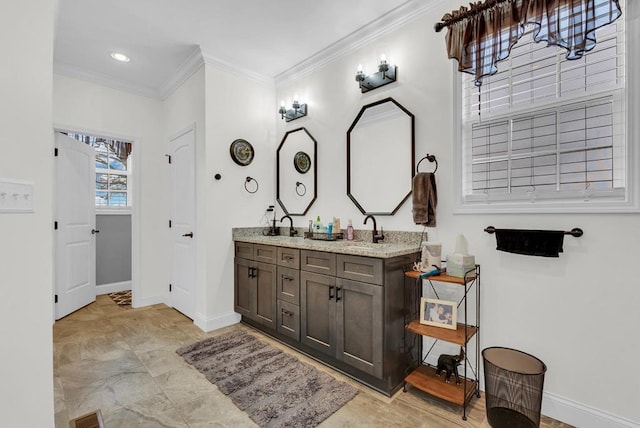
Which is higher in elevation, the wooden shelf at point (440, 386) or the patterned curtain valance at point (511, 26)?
the patterned curtain valance at point (511, 26)

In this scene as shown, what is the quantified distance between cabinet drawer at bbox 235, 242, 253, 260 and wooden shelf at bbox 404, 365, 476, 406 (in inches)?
72.8

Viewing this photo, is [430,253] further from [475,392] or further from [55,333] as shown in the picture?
[55,333]

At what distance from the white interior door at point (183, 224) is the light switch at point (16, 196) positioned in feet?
7.39

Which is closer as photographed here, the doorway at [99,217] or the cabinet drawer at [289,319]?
the cabinet drawer at [289,319]

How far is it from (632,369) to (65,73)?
18.0 feet

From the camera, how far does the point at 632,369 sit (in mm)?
1577

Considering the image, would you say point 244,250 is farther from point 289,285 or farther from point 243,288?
point 289,285

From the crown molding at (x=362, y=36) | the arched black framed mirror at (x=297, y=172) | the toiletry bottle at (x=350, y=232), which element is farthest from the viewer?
the arched black framed mirror at (x=297, y=172)

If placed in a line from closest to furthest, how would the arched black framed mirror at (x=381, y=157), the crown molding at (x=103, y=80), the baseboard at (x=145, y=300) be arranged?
the arched black framed mirror at (x=381, y=157)
the crown molding at (x=103, y=80)
the baseboard at (x=145, y=300)

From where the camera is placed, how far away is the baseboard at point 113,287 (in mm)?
4508

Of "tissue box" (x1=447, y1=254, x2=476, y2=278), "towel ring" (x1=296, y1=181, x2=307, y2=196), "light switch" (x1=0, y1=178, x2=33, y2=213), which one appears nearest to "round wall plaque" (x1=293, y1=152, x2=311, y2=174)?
"towel ring" (x1=296, y1=181, x2=307, y2=196)

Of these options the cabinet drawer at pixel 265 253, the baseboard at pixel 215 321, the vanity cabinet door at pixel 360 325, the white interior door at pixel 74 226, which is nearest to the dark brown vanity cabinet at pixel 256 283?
the cabinet drawer at pixel 265 253

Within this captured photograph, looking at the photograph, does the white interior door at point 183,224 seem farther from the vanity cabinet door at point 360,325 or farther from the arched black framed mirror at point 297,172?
the vanity cabinet door at point 360,325

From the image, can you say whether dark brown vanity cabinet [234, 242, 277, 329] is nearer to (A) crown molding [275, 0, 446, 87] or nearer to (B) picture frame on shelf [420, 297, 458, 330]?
(B) picture frame on shelf [420, 297, 458, 330]
